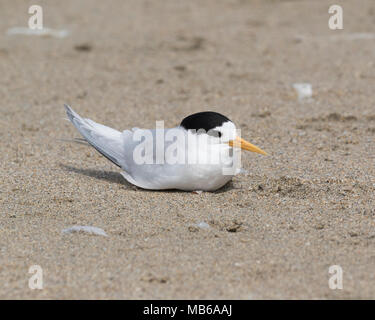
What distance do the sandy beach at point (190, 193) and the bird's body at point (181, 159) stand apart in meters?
0.09

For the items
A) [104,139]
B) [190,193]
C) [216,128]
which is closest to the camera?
[216,128]

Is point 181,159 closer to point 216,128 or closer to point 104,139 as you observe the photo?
point 216,128

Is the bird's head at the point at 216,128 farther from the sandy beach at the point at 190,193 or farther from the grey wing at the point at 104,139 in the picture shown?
the grey wing at the point at 104,139

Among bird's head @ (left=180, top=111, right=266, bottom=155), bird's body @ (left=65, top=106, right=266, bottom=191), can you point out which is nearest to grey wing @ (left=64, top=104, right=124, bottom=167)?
bird's body @ (left=65, top=106, right=266, bottom=191)

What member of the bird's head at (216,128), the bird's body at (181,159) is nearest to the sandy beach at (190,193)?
the bird's body at (181,159)

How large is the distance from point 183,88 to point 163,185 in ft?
7.81

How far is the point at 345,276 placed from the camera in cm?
279

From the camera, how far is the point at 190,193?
3746mm

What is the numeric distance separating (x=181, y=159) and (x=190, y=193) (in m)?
0.23

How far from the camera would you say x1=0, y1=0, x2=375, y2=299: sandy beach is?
9.40ft

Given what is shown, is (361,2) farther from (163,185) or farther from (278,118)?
(163,185)

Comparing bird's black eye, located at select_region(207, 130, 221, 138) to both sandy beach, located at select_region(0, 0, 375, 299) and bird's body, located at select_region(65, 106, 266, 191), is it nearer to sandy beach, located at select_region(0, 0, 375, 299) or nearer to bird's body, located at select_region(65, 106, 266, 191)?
bird's body, located at select_region(65, 106, 266, 191)

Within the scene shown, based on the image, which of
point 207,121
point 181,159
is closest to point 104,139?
point 181,159
